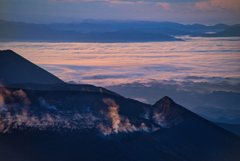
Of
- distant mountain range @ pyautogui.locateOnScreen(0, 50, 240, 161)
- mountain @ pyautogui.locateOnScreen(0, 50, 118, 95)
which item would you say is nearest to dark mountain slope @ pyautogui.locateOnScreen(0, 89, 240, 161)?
distant mountain range @ pyautogui.locateOnScreen(0, 50, 240, 161)

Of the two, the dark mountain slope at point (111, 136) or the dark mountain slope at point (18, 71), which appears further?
the dark mountain slope at point (18, 71)

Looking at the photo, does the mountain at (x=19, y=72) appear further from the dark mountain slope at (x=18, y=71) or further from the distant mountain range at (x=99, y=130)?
the distant mountain range at (x=99, y=130)

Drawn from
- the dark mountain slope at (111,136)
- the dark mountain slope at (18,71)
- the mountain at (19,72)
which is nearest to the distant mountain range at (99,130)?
the dark mountain slope at (111,136)

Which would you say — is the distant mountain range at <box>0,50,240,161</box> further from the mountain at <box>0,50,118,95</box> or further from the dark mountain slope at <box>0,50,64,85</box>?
the dark mountain slope at <box>0,50,64,85</box>

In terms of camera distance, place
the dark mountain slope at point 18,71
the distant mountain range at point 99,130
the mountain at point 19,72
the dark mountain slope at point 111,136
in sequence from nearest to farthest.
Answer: the dark mountain slope at point 111,136, the distant mountain range at point 99,130, the mountain at point 19,72, the dark mountain slope at point 18,71

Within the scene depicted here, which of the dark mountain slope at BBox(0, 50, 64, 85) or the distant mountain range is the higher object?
the dark mountain slope at BBox(0, 50, 64, 85)

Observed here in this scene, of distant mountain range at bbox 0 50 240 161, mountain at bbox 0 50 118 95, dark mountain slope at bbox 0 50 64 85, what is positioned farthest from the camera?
dark mountain slope at bbox 0 50 64 85

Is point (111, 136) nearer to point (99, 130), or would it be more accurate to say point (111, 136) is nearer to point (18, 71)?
point (99, 130)

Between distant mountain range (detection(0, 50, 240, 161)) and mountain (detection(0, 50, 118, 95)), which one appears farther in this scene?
mountain (detection(0, 50, 118, 95))
